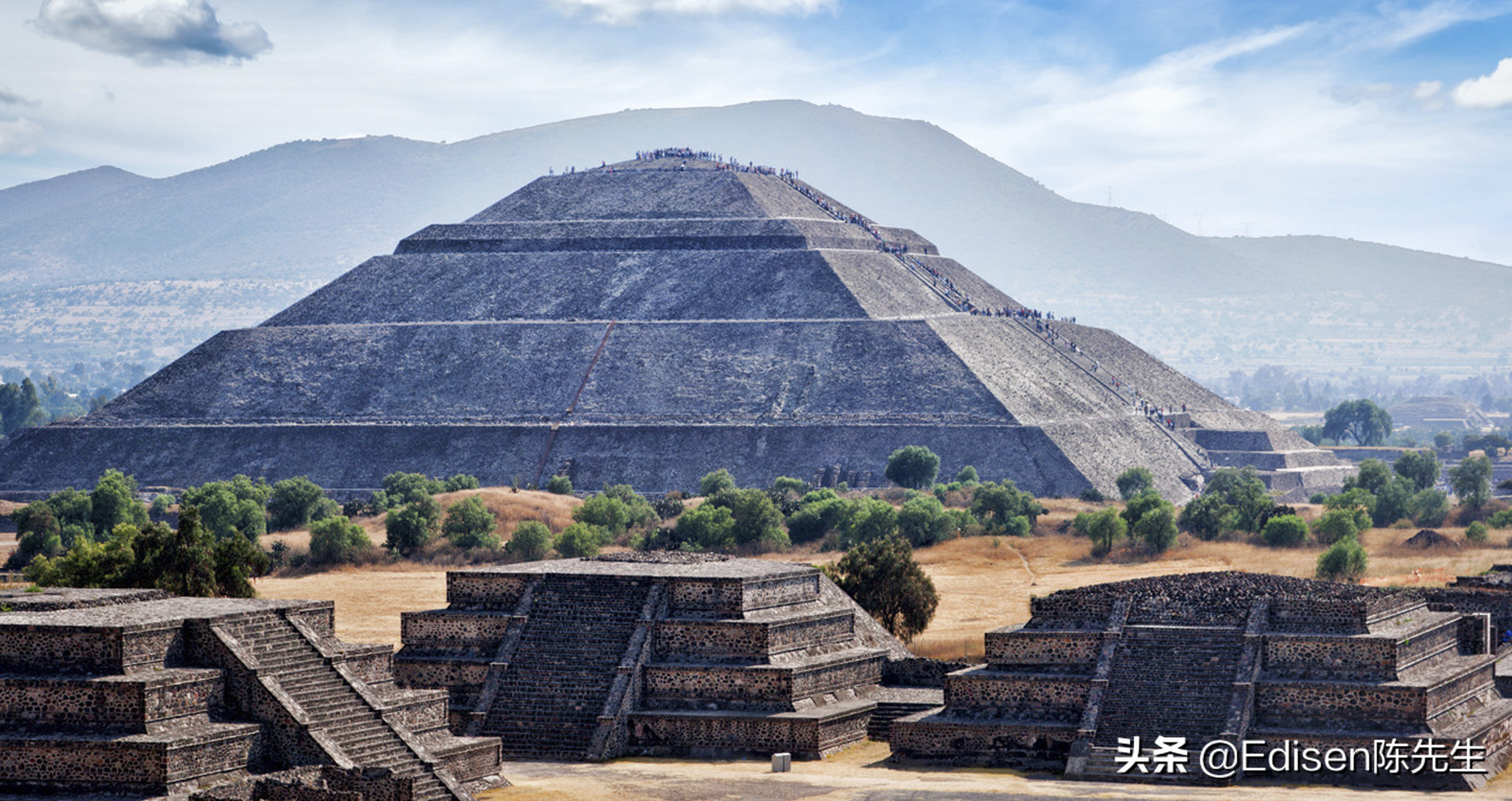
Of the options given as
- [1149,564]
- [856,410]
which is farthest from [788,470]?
[1149,564]

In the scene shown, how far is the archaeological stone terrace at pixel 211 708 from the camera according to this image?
31.5 meters

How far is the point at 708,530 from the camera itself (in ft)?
257

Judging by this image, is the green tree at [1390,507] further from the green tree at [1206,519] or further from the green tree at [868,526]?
the green tree at [868,526]

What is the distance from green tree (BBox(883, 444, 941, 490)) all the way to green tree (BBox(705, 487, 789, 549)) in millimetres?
21160

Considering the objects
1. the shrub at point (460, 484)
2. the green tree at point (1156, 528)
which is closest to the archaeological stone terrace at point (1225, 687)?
the green tree at point (1156, 528)

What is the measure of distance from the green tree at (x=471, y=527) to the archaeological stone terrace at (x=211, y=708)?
144 ft

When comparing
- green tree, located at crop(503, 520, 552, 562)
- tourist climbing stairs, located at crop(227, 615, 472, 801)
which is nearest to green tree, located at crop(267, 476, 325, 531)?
green tree, located at crop(503, 520, 552, 562)

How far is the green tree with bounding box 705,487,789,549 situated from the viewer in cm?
7981

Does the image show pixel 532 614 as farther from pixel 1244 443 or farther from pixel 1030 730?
pixel 1244 443

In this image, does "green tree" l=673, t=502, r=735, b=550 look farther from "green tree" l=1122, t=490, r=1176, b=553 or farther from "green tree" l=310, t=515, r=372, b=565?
"green tree" l=1122, t=490, r=1176, b=553

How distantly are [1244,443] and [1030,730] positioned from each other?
9256cm

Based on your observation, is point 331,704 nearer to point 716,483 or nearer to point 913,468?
point 716,483

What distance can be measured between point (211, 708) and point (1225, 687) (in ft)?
57.5

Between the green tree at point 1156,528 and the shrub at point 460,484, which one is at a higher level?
the shrub at point 460,484
